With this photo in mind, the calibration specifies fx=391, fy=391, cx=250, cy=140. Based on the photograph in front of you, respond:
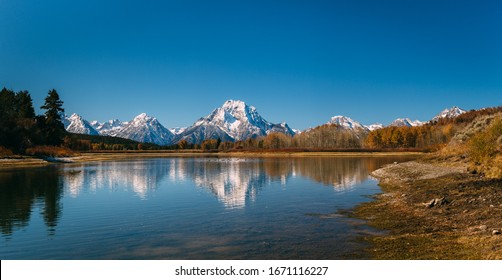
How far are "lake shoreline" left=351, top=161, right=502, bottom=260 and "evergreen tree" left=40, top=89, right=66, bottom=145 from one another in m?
131

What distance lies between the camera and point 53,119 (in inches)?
5487

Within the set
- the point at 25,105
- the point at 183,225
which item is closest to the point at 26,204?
the point at 183,225

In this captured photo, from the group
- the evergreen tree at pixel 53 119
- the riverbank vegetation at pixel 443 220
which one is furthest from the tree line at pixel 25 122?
the riverbank vegetation at pixel 443 220

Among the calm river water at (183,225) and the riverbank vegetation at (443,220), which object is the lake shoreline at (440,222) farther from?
the calm river water at (183,225)

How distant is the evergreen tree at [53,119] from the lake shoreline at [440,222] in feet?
431

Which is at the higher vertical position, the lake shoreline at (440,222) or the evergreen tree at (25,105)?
the evergreen tree at (25,105)

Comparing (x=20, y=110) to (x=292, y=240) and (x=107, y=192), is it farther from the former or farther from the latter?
(x=292, y=240)

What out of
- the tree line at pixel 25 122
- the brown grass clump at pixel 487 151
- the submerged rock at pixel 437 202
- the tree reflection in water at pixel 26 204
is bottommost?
the tree reflection in water at pixel 26 204

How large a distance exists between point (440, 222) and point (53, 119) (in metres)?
143

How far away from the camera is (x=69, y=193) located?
41.8m

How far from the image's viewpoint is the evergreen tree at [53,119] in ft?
448

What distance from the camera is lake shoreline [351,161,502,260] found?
52.3 feet

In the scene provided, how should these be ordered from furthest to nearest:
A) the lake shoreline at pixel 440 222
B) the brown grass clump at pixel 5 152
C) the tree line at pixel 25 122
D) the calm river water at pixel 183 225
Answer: the tree line at pixel 25 122
the brown grass clump at pixel 5 152
the calm river water at pixel 183 225
the lake shoreline at pixel 440 222

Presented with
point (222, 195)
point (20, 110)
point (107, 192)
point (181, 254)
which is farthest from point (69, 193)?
point (20, 110)
